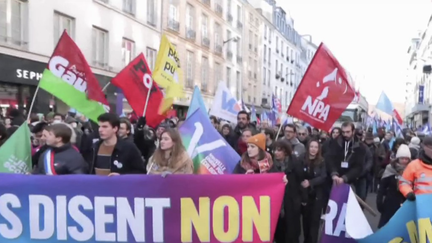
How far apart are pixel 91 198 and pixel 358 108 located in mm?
24943

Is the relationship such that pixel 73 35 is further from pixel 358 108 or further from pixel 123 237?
pixel 358 108

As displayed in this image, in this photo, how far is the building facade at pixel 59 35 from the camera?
15086mm

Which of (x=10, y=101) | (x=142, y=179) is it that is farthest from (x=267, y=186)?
(x=10, y=101)

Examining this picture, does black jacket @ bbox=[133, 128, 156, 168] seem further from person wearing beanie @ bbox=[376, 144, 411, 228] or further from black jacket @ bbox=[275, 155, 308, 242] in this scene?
person wearing beanie @ bbox=[376, 144, 411, 228]

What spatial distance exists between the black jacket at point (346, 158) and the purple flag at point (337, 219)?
5.68 ft

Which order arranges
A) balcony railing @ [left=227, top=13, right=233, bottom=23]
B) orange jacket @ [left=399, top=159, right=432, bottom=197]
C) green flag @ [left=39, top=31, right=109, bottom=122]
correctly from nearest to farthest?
orange jacket @ [left=399, top=159, right=432, bottom=197] → green flag @ [left=39, top=31, right=109, bottom=122] → balcony railing @ [left=227, top=13, right=233, bottom=23]

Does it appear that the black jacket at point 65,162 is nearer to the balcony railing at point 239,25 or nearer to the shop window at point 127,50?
the shop window at point 127,50

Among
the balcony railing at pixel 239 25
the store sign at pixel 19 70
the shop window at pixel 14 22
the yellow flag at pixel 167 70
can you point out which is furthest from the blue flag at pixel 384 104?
the balcony railing at pixel 239 25

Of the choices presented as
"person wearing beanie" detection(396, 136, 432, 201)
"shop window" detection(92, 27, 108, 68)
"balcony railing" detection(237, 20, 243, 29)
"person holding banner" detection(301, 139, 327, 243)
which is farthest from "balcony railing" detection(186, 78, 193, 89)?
"person wearing beanie" detection(396, 136, 432, 201)

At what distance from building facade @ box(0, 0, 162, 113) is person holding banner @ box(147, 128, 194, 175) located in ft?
38.0

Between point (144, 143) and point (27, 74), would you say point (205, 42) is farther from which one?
point (144, 143)

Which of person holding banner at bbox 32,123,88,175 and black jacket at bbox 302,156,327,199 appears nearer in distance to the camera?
person holding banner at bbox 32,123,88,175

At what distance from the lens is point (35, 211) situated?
429 cm

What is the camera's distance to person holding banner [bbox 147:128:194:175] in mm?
4715
